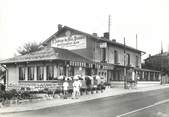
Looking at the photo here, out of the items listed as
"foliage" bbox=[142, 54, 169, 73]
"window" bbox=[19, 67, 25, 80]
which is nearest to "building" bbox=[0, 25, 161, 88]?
"window" bbox=[19, 67, 25, 80]

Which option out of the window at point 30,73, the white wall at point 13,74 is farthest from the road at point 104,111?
the white wall at point 13,74

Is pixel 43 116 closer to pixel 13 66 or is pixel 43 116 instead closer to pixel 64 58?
pixel 64 58

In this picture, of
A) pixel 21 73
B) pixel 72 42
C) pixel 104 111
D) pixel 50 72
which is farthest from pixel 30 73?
pixel 104 111

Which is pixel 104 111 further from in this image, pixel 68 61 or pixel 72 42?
pixel 72 42

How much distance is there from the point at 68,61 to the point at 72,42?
747 cm

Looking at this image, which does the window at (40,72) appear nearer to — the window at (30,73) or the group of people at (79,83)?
the window at (30,73)

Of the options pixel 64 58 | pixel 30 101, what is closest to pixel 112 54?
pixel 64 58

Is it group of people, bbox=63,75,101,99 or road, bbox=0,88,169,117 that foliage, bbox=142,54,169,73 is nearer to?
group of people, bbox=63,75,101,99

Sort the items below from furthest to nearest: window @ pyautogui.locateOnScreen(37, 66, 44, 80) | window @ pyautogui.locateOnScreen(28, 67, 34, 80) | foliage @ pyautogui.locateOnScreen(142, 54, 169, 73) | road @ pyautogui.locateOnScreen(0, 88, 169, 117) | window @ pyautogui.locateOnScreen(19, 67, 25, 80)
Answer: foliage @ pyautogui.locateOnScreen(142, 54, 169, 73)
window @ pyautogui.locateOnScreen(19, 67, 25, 80)
window @ pyautogui.locateOnScreen(28, 67, 34, 80)
window @ pyautogui.locateOnScreen(37, 66, 44, 80)
road @ pyautogui.locateOnScreen(0, 88, 169, 117)

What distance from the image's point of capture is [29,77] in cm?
2594

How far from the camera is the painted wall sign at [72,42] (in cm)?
3033

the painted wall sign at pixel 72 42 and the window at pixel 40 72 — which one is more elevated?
the painted wall sign at pixel 72 42

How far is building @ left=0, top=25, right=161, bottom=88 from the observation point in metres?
24.2

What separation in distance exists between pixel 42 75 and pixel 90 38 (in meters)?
7.43
